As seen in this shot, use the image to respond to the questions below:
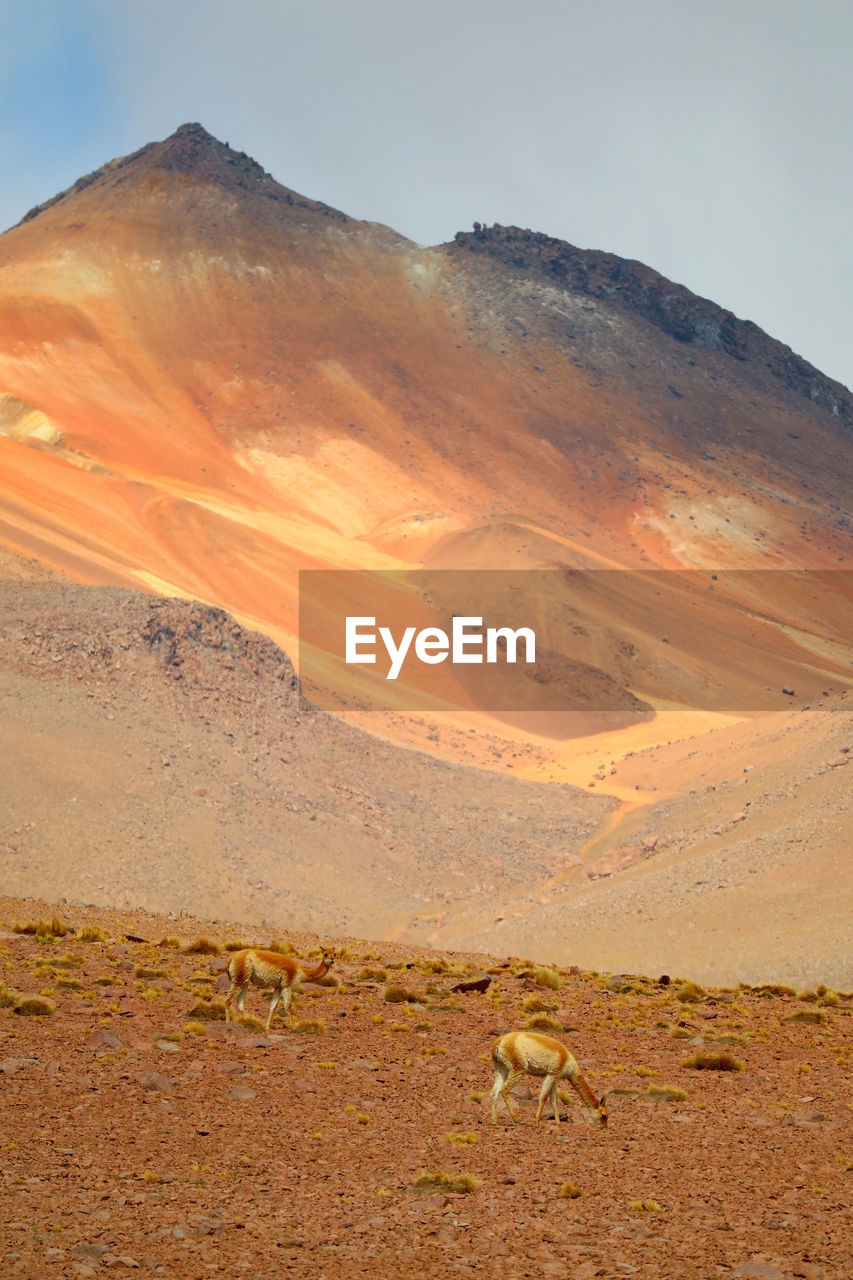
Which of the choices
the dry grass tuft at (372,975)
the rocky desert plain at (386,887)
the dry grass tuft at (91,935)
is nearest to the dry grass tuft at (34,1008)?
the rocky desert plain at (386,887)

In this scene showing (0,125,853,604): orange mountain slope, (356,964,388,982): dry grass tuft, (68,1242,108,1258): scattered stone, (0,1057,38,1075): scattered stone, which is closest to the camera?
(68,1242,108,1258): scattered stone

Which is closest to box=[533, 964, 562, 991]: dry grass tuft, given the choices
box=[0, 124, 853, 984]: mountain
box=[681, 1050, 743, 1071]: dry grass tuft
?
box=[681, 1050, 743, 1071]: dry grass tuft

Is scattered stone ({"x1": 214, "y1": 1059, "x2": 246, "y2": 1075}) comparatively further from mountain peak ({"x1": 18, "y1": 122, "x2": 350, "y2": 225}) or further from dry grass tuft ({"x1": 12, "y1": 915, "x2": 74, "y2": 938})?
mountain peak ({"x1": 18, "y1": 122, "x2": 350, "y2": 225})

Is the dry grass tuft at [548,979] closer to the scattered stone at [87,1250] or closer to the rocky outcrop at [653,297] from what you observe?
the scattered stone at [87,1250]

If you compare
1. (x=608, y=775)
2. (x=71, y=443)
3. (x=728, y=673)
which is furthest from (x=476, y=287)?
(x=608, y=775)

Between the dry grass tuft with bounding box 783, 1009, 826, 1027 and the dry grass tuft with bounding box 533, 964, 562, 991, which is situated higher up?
the dry grass tuft with bounding box 533, 964, 562, 991

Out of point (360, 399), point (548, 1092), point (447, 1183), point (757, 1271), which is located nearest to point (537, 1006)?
point (548, 1092)
